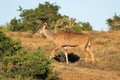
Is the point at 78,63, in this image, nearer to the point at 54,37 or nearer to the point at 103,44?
the point at 54,37

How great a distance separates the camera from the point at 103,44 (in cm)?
2283

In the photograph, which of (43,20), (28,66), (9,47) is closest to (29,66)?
(28,66)

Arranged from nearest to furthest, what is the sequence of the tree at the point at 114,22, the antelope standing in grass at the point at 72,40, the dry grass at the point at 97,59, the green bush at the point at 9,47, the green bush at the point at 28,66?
1. the green bush at the point at 28,66
2. the green bush at the point at 9,47
3. the dry grass at the point at 97,59
4. the antelope standing in grass at the point at 72,40
5. the tree at the point at 114,22

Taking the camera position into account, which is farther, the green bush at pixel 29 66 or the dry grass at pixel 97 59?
the dry grass at pixel 97 59

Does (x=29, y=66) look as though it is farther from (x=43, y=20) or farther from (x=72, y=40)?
(x=43, y=20)

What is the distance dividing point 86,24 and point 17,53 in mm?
20149

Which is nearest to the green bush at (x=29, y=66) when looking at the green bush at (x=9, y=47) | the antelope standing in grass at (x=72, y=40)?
the green bush at (x=9, y=47)

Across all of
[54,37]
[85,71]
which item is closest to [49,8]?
[54,37]

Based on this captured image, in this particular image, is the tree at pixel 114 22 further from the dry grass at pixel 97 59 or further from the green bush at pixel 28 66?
the green bush at pixel 28 66

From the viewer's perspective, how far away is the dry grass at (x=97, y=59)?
15008mm

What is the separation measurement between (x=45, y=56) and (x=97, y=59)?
6.37 meters

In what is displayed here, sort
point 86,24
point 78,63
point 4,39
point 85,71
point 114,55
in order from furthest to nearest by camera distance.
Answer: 1. point 86,24
2. point 114,55
3. point 78,63
4. point 85,71
5. point 4,39

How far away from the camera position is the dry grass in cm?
1501

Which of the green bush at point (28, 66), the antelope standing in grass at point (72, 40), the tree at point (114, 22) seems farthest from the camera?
the tree at point (114, 22)
